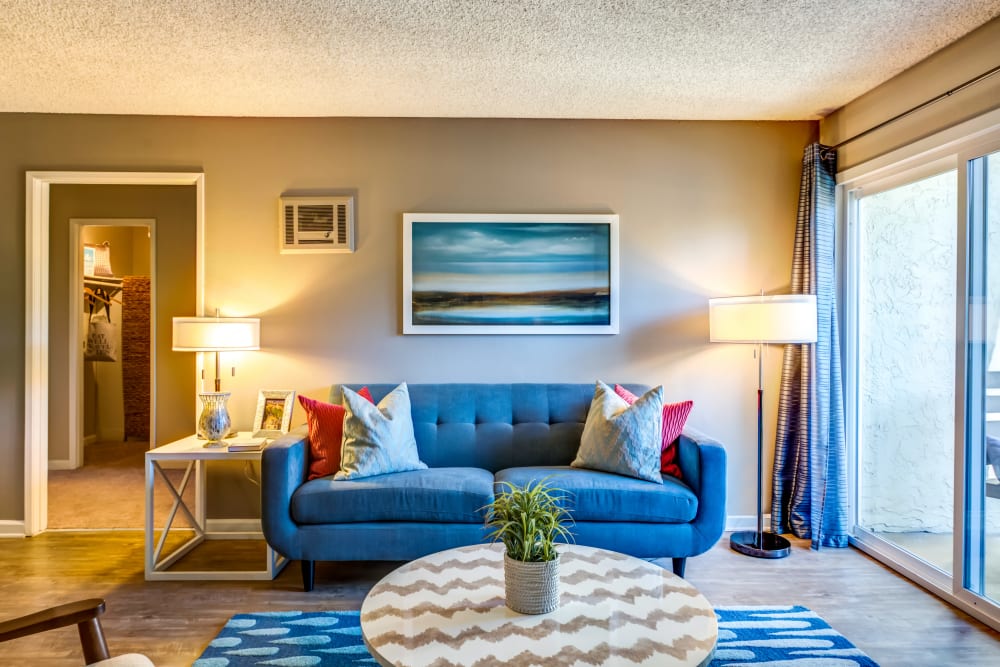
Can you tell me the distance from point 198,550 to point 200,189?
2.07 metres

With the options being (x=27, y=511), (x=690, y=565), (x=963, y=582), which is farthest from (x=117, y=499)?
(x=963, y=582)

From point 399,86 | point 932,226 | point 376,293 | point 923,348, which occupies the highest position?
point 399,86

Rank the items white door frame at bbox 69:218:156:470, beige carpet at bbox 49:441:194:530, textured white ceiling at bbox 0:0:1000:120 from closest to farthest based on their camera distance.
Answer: textured white ceiling at bbox 0:0:1000:120 < beige carpet at bbox 49:441:194:530 < white door frame at bbox 69:218:156:470

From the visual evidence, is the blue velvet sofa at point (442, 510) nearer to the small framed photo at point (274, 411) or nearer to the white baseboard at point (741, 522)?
the small framed photo at point (274, 411)

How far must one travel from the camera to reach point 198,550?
343 cm

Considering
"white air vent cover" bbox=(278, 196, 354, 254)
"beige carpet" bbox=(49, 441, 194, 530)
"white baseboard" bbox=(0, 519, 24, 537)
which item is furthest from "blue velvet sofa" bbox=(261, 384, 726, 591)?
"white baseboard" bbox=(0, 519, 24, 537)

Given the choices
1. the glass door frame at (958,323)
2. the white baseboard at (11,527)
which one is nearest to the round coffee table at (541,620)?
the glass door frame at (958,323)

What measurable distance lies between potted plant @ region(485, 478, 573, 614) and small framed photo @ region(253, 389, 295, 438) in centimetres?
204

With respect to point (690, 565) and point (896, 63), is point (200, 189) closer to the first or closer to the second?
point (690, 565)

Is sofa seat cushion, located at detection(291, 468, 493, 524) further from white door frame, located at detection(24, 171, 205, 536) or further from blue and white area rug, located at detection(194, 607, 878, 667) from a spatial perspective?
white door frame, located at detection(24, 171, 205, 536)

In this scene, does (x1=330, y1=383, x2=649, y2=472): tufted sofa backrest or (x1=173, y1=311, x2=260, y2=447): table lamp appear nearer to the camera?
(x1=173, y1=311, x2=260, y2=447): table lamp

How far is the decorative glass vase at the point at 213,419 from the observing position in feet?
10.5

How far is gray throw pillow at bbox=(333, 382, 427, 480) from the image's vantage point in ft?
9.53

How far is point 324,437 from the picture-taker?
303 centimetres
